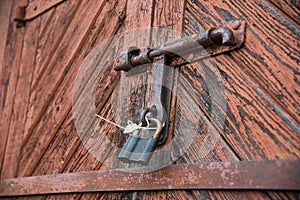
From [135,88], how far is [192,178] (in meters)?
0.48

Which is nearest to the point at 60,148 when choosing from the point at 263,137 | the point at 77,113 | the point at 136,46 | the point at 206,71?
the point at 77,113

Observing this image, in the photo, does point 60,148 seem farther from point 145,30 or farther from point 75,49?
point 145,30

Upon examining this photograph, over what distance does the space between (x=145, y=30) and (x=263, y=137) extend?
0.70 m

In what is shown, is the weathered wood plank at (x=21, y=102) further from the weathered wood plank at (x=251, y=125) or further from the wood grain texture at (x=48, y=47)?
the weathered wood plank at (x=251, y=125)

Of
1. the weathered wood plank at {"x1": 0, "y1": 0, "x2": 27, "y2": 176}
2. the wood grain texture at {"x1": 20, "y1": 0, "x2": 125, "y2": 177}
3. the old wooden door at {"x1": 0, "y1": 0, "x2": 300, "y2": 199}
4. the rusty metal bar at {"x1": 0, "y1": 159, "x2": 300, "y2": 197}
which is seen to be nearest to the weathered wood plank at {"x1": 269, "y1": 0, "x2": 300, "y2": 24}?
the old wooden door at {"x1": 0, "y1": 0, "x2": 300, "y2": 199}

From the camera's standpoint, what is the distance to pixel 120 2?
219 centimetres

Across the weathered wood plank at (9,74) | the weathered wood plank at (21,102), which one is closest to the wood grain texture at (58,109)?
the weathered wood plank at (21,102)

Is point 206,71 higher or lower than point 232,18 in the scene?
lower

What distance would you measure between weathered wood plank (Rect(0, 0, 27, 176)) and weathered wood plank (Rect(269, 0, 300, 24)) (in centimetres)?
163

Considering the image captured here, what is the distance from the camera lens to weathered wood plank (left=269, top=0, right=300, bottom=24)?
148cm

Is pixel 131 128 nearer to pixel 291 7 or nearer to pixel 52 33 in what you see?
pixel 291 7

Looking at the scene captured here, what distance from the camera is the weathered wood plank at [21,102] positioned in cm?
257

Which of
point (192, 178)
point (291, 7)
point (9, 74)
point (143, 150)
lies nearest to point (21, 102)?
point (9, 74)

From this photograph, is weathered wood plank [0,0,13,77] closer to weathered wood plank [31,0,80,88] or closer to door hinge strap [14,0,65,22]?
door hinge strap [14,0,65,22]
